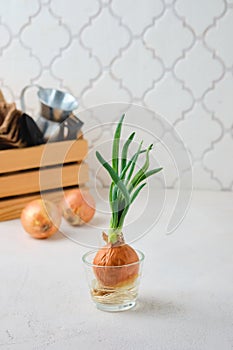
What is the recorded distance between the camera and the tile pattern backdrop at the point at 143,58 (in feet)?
4.61

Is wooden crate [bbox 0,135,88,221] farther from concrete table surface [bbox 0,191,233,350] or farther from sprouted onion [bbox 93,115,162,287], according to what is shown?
sprouted onion [bbox 93,115,162,287]

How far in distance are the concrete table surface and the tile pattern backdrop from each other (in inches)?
11.0

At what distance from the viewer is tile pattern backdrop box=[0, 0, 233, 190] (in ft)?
4.61

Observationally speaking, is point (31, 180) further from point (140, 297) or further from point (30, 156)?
point (140, 297)

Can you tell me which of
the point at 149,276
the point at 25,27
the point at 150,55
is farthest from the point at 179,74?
the point at 149,276

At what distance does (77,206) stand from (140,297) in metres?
0.32

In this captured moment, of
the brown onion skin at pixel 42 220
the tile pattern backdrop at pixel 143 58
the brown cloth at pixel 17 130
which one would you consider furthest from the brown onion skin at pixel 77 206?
the tile pattern backdrop at pixel 143 58

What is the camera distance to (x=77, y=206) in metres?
1.18

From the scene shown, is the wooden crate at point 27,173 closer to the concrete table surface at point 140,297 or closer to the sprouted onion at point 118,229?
the concrete table surface at point 140,297

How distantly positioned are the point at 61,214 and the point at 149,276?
31cm

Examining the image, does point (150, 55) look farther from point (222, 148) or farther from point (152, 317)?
point (152, 317)

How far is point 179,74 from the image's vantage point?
1.43 m

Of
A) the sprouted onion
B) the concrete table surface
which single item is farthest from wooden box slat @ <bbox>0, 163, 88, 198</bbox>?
the sprouted onion

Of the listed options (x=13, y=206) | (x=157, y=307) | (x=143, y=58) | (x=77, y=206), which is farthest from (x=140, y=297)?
(x=143, y=58)
